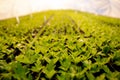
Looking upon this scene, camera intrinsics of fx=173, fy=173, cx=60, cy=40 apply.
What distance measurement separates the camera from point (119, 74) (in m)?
2.63

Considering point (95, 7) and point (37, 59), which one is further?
point (95, 7)

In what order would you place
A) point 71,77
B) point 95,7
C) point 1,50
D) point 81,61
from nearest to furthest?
1. point 71,77
2. point 81,61
3. point 1,50
4. point 95,7

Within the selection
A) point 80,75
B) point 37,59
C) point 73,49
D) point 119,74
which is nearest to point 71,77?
point 80,75

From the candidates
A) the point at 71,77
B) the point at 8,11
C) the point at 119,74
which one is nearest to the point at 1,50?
the point at 71,77

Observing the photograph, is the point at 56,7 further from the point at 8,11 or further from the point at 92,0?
the point at 8,11

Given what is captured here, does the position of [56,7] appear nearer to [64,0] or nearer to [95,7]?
[64,0]

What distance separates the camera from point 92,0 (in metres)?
35.8

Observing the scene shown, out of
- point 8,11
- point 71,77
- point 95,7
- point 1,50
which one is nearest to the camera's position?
point 71,77

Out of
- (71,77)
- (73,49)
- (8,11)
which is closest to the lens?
(71,77)

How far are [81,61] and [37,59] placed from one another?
0.89 meters

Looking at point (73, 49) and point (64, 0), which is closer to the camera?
point (73, 49)

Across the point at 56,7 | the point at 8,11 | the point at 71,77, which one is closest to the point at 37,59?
the point at 71,77

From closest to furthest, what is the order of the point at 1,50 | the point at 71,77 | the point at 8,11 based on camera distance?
1. the point at 71,77
2. the point at 1,50
3. the point at 8,11

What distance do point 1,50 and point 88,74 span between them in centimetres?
261
